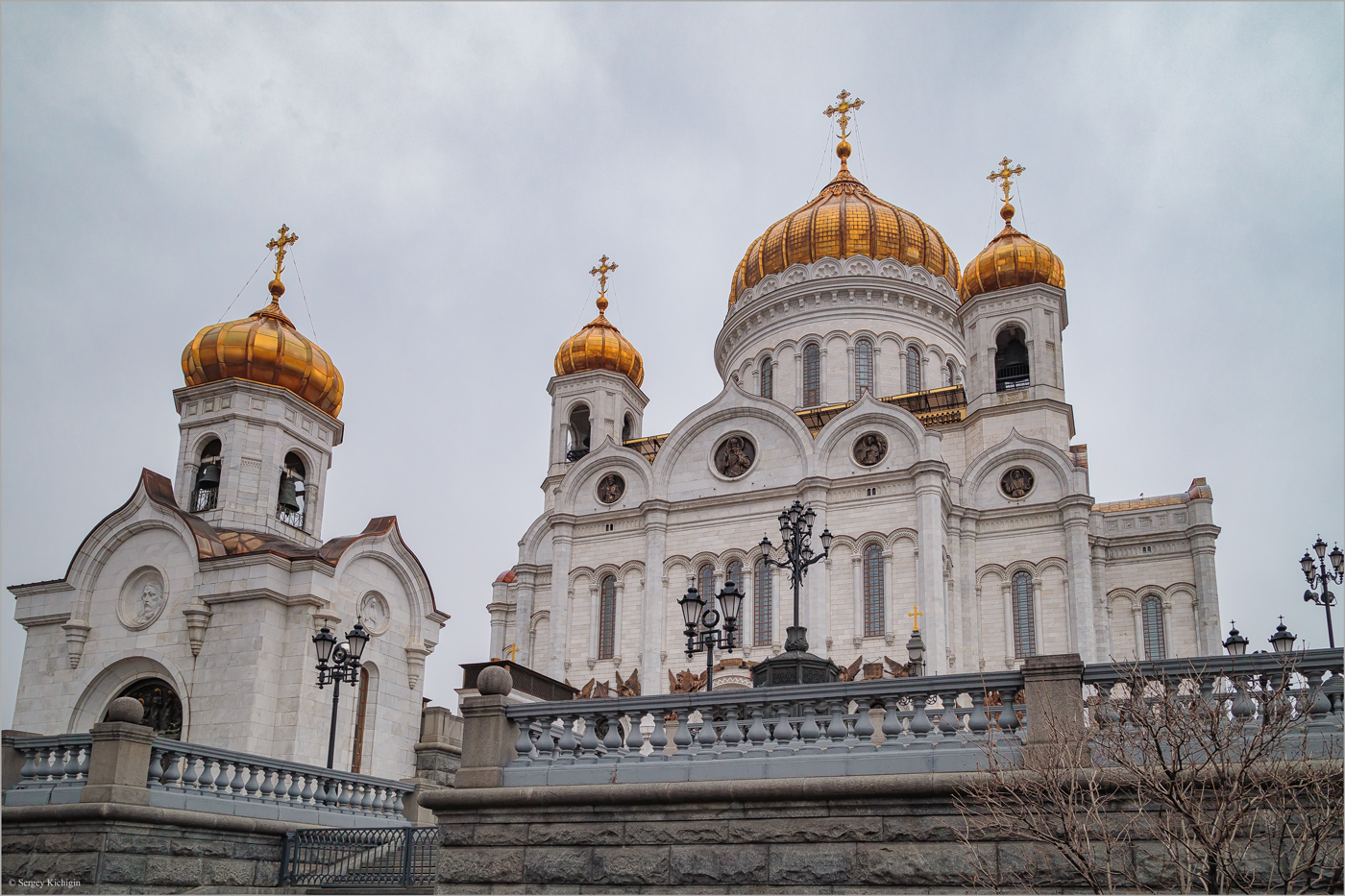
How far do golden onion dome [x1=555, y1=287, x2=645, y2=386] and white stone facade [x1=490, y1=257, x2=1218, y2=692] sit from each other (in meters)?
4.71

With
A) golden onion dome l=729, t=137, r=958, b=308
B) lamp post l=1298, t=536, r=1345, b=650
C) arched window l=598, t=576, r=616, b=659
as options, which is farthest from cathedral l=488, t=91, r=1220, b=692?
lamp post l=1298, t=536, r=1345, b=650

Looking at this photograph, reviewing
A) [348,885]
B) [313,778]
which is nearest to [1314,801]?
[348,885]

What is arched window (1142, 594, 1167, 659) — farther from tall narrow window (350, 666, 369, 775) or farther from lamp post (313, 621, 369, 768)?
lamp post (313, 621, 369, 768)

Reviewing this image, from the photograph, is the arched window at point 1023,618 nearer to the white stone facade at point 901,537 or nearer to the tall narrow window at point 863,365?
the white stone facade at point 901,537

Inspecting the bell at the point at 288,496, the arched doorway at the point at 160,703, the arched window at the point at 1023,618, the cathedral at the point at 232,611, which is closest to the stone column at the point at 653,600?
the arched window at the point at 1023,618

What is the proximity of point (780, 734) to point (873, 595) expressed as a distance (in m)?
23.5

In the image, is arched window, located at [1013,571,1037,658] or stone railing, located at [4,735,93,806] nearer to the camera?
stone railing, located at [4,735,93,806]

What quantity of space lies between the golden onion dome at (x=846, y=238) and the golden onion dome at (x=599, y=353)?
482 cm

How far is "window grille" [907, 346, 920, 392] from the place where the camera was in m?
41.7

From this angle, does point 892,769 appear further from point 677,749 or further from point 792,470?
point 792,470

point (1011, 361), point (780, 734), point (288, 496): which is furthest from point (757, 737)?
point (1011, 361)

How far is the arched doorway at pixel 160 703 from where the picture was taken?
2089 centimetres

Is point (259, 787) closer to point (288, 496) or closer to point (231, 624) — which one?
point (231, 624)

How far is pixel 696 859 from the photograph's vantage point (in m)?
9.11
